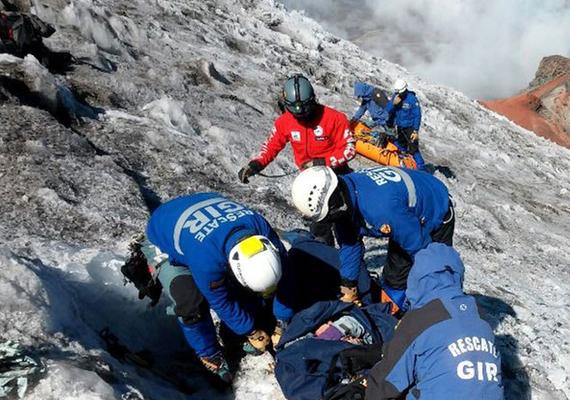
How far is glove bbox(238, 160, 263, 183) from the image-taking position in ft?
20.3

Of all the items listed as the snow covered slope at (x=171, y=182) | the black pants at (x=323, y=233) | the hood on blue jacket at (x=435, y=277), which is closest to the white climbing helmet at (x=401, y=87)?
the snow covered slope at (x=171, y=182)

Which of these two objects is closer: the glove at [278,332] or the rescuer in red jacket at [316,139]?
the glove at [278,332]

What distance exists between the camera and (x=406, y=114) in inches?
403

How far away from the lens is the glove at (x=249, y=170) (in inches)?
243

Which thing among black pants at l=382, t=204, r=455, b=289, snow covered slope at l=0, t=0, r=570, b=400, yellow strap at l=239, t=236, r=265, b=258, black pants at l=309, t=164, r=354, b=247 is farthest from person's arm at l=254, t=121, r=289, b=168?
yellow strap at l=239, t=236, r=265, b=258

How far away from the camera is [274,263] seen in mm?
3654

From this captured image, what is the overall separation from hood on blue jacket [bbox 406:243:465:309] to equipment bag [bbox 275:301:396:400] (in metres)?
0.83

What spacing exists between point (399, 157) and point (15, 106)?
6.16 meters

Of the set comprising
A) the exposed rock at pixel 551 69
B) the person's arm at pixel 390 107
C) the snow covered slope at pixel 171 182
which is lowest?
the snow covered slope at pixel 171 182

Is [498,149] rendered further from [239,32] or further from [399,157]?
[239,32]

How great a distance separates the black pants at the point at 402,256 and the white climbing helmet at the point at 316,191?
0.72 m

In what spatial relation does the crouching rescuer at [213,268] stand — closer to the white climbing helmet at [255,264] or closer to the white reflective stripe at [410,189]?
the white climbing helmet at [255,264]

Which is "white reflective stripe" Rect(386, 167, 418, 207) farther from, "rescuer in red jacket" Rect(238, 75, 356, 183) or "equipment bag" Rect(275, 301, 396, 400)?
"rescuer in red jacket" Rect(238, 75, 356, 183)

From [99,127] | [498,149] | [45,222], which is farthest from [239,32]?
[45,222]
